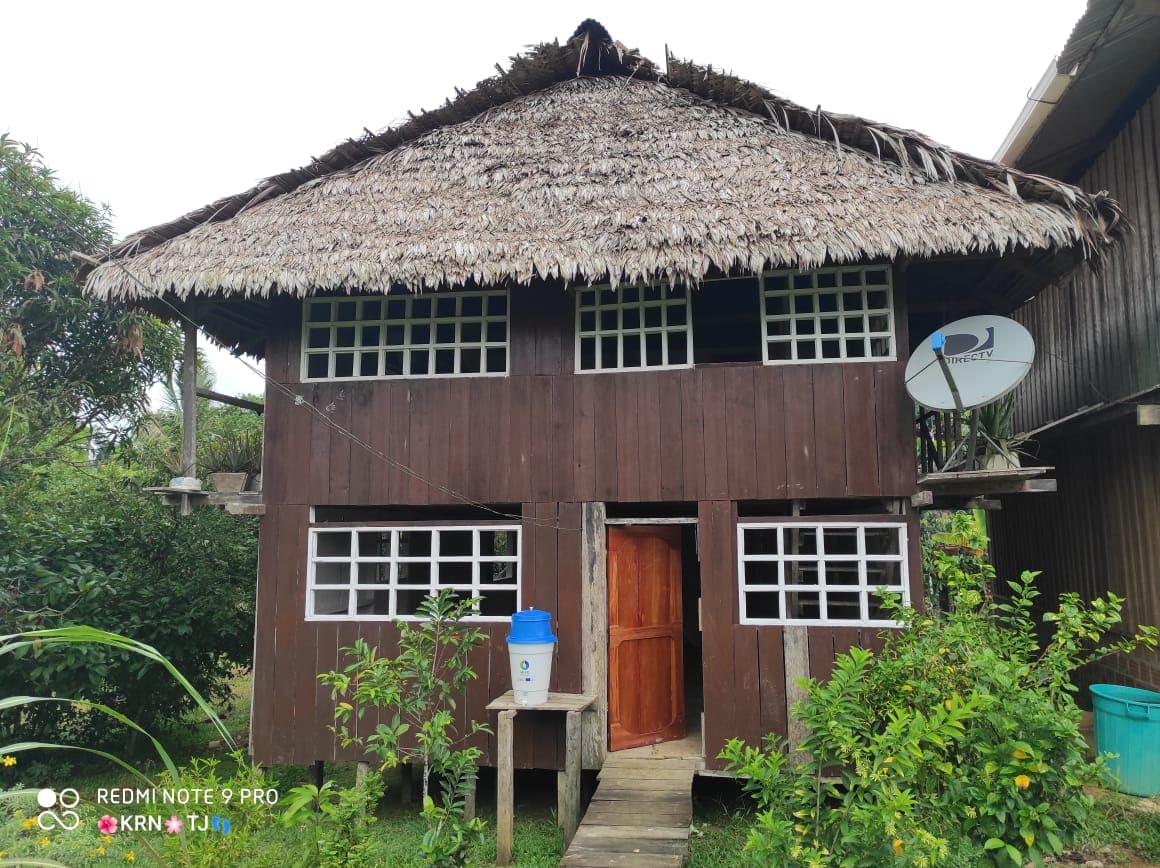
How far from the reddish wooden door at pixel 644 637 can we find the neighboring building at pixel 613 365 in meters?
0.03

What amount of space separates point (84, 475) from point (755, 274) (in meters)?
9.49

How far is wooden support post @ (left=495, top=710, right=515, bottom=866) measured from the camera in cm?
494

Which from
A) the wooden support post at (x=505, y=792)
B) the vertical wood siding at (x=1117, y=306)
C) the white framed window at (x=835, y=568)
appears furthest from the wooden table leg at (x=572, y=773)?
the vertical wood siding at (x=1117, y=306)

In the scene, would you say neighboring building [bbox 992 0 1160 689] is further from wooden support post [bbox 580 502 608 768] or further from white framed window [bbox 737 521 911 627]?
wooden support post [bbox 580 502 608 768]

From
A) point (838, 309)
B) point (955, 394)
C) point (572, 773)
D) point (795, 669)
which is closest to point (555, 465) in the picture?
point (572, 773)

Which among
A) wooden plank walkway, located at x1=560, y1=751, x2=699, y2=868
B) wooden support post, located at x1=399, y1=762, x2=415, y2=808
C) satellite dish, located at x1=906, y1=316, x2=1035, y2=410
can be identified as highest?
satellite dish, located at x1=906, y1=316, x2=1035, y2=410

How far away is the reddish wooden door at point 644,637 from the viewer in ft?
19.5

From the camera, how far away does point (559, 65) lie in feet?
23.1

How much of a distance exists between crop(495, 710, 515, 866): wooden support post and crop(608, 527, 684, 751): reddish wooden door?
3.45 feet

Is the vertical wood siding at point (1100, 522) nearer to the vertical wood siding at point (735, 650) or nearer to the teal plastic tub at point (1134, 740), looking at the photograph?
the teal plastic tub at point (1134, 740)

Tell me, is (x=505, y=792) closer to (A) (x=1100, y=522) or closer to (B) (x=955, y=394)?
(B) (x=955, y=394)

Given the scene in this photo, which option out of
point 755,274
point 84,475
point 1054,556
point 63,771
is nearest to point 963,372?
point 755,274

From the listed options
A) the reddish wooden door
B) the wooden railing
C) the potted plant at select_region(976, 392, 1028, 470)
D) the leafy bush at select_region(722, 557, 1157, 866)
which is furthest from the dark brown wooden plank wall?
the leafy bush at select_region(722, 557, 1157, 866)

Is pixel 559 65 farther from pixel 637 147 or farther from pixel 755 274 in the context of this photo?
pixel 755 274
